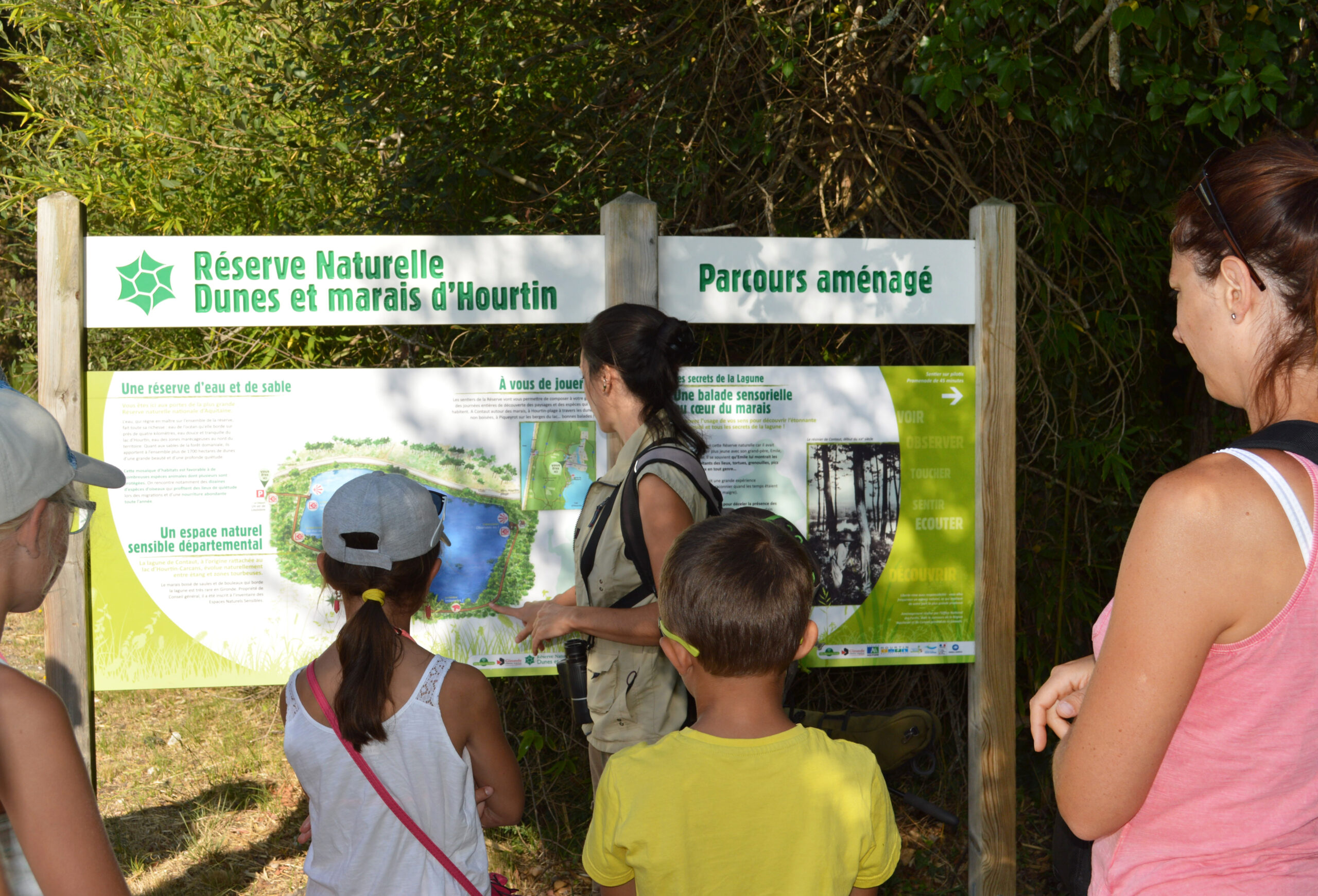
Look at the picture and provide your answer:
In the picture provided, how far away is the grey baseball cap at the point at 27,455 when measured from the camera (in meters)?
1.13

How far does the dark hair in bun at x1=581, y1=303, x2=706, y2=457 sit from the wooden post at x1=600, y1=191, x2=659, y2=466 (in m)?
0.63

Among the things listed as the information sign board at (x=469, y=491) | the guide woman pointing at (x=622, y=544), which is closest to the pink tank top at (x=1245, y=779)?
the guide woman pointing at (x=622, y=544)

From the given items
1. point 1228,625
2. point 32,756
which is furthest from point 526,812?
point 1228,625

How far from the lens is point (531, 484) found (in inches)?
123

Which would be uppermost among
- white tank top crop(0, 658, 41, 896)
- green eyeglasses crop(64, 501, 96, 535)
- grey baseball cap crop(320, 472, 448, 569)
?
green eyeglasses crop(64, 501, 96, 535)

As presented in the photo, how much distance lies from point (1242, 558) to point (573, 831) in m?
3.66

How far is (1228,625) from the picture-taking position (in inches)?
43.1

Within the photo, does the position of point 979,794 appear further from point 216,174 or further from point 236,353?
point 216,174

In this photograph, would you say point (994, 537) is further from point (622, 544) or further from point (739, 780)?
point (739, 780)

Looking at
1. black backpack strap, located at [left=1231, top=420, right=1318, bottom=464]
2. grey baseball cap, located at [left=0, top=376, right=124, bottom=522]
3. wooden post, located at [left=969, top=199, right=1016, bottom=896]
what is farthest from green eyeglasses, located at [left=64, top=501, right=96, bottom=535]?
wooden post, located at [left=969, top=199, right=1016, bottom=896]

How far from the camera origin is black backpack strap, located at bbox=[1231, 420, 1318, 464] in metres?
1.12

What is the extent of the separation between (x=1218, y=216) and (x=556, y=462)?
2.21 metres

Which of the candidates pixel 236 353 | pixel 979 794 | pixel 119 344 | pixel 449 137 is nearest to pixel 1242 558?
pixel 979 794

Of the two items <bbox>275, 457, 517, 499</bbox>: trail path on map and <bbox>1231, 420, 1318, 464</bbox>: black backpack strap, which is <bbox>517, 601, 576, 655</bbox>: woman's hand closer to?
<bbox>275, 457, 517, 499</bbox>: trail path on map
